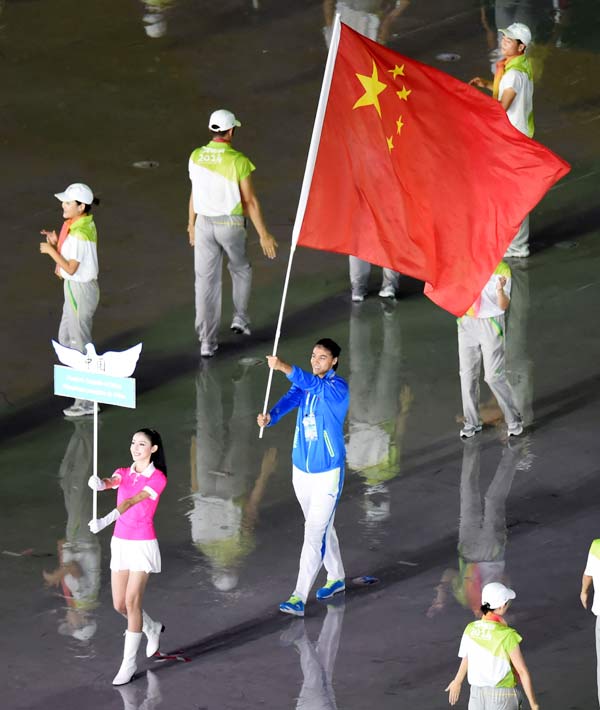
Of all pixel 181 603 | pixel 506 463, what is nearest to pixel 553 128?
pixel 506 463

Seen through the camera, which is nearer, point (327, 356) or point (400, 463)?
point (327, 356)

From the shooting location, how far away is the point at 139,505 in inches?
461

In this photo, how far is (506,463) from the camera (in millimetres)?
14961

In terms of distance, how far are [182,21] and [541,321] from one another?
9502mm

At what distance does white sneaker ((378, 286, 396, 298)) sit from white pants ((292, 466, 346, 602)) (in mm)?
5702

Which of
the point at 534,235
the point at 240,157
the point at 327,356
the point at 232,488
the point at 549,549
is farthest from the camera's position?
the point at 534,235

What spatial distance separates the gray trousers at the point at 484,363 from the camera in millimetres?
15125

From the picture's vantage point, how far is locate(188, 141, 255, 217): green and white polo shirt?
16.4 meters

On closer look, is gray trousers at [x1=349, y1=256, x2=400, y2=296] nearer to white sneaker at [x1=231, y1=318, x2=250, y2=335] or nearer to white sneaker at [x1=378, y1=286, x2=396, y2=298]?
white sneaker at [x1=378, y1=286, x2=396, y2=298]

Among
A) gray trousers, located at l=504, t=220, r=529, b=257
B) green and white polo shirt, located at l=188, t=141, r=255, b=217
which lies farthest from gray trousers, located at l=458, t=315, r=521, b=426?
gray trousers, located at l=504, t=220, r=529, b=257

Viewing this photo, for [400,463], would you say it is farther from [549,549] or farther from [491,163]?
[491,163]

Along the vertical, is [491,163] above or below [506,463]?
above

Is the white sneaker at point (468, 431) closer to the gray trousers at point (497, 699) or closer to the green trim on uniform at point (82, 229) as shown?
the green trim on uniform at point (82, 229)

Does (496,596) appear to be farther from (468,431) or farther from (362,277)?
(362,277)
